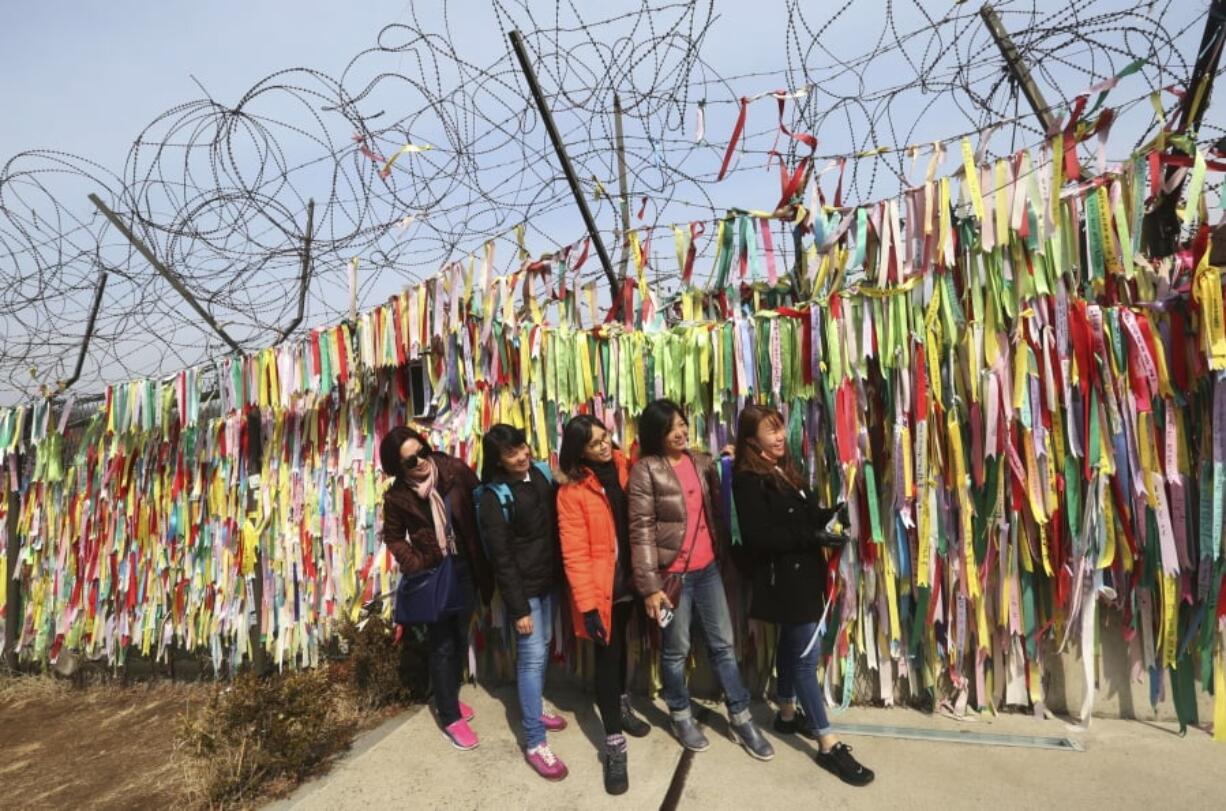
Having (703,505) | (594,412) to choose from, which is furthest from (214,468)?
(703,505)

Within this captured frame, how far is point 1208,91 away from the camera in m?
2.58

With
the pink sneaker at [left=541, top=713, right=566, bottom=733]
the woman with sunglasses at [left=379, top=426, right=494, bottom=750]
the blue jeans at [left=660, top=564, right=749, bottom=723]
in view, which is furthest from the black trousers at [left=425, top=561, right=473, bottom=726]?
the blue jeans at [left=660, top=564, right=749, bottom=723]

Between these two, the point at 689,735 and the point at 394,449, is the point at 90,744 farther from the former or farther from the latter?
the point at 689,735

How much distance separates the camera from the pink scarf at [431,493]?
3.17m

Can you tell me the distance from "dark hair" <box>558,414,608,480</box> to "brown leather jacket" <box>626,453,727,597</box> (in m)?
0.21

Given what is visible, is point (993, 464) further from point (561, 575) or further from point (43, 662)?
point (43, 662)

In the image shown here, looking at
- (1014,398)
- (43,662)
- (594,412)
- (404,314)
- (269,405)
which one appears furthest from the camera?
(43,662)

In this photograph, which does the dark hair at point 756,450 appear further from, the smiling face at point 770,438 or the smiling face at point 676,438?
the smiling face at point 676,438

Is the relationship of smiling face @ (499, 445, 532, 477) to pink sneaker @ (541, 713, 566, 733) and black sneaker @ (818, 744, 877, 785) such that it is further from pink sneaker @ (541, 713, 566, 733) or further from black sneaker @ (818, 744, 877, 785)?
black sneaker @ (818, 744, 877, 785)

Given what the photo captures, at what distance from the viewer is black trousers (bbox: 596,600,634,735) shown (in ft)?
9.41

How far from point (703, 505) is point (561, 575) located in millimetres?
690

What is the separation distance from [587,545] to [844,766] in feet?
3.83

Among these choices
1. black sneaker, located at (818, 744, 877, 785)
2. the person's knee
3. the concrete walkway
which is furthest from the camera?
the person's knee

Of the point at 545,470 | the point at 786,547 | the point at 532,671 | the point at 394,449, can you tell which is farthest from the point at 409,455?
the point at 786,547
